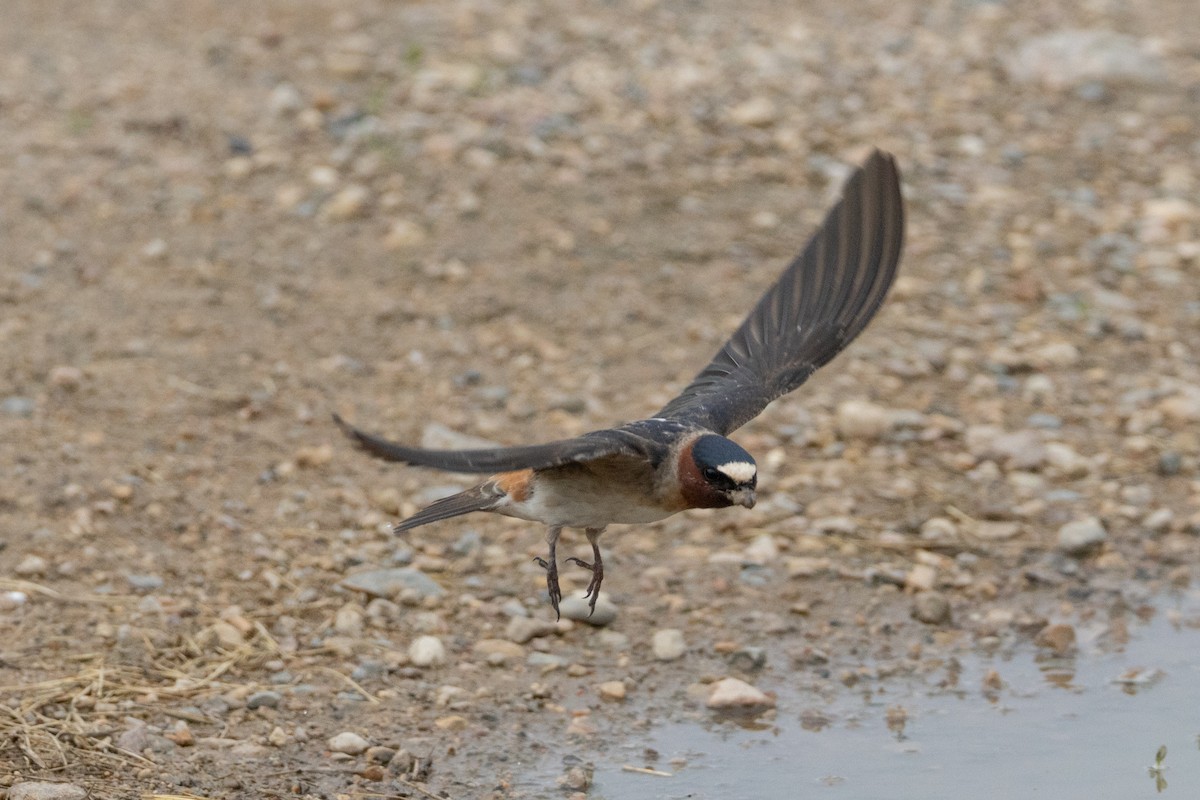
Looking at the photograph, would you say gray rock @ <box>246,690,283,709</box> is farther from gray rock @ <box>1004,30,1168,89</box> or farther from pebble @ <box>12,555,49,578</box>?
gray rock @ <box>1004,30,1168,89</box>

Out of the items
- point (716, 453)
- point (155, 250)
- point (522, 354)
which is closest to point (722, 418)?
point (716, 453)

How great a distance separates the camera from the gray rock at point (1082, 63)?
1000cm

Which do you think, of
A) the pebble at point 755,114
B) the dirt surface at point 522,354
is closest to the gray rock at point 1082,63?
the dirt surface at point 522,354

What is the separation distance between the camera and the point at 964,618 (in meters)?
5.86

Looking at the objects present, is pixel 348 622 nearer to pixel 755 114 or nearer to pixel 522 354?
pixel 522 354

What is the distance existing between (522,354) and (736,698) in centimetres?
245

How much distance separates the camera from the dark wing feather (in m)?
3.62

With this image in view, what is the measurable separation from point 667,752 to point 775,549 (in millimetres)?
1338

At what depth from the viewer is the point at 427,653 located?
536cm

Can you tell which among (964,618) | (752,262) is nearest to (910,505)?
(964,618)

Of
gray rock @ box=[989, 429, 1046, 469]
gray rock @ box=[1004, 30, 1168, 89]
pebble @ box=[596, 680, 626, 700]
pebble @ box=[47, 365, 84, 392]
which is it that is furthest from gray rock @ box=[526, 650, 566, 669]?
gray rock @ box=[1004, 30, 1168, 89]

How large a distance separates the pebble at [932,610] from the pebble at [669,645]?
870 mm

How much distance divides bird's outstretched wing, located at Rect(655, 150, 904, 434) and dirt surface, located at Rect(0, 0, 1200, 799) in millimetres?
891

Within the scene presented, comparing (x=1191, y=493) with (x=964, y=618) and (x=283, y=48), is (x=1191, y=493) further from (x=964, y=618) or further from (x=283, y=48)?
(x=283, y=48)
